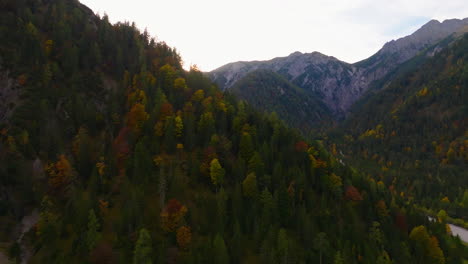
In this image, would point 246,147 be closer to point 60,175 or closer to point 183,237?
point 183,237

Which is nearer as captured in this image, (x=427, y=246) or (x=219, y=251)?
(x=219, y=251)

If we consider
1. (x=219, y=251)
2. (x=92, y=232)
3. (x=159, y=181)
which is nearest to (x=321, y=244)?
(x=219, y=251)

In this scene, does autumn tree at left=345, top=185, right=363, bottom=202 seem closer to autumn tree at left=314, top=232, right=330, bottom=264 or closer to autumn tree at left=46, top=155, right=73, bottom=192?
autumn tree at left=314, top=232, right=330, bottom=264

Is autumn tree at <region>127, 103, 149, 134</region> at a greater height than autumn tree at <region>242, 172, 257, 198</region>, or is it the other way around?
autumn tree at <region>127, 103, 149, 134</region>

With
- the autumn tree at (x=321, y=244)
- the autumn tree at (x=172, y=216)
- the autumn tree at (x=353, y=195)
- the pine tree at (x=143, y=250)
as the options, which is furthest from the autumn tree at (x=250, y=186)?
the autumn tree at (x=353, y=195)

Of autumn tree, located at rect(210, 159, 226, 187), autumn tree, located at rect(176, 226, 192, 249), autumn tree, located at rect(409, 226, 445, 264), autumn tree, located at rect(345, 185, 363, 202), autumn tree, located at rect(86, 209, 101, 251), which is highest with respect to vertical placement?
autumn tree, located at rect(210, 159, 226, 187)

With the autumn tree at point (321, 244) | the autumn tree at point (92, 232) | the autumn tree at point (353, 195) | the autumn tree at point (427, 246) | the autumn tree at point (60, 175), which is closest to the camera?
the autumn tree at point (92, 232)

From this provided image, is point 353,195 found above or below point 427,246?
above

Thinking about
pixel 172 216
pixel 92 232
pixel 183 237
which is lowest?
pixel 183 237

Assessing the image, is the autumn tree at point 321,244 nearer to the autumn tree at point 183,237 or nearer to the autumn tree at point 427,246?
the autumn tree at point 183,237

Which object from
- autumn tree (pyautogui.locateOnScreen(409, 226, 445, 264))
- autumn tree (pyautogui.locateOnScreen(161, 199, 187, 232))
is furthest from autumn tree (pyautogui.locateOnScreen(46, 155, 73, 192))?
autumn tree (pyautogui.locateOnScreen(409, 226, 445, 264))
